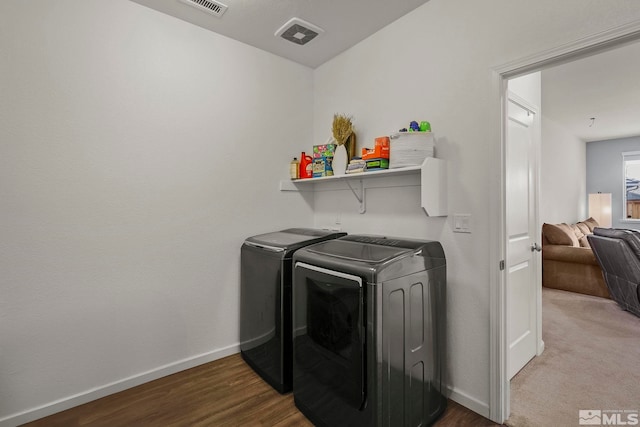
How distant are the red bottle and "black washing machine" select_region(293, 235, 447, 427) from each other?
106 centimetres

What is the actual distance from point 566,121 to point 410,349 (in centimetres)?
557

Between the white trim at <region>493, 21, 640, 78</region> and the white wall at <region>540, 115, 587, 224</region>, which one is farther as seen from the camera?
the white wall at <region>540, 115, 587, 224</region>

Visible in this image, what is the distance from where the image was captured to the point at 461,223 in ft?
6.32

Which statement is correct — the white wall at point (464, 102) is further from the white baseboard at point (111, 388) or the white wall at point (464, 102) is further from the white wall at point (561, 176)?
the white wall at point (561, 176)

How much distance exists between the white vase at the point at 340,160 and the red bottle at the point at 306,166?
0.30 meters

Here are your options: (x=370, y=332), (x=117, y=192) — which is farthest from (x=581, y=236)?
(x=117, y=192)

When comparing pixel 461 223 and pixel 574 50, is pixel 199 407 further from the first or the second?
pixel 574 50

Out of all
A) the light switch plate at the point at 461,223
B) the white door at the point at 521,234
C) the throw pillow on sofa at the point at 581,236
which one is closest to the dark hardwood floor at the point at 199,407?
the white door at the point at 521,234

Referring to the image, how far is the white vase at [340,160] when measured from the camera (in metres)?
2.54

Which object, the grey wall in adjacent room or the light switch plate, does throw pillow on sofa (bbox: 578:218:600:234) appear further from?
the light switch plate

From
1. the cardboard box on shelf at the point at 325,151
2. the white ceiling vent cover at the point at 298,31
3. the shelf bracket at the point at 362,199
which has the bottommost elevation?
the shelf bracket at the point at 362,199

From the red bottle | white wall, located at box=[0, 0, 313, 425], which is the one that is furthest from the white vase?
white wall, located at box=[0, 0, 313, 425]

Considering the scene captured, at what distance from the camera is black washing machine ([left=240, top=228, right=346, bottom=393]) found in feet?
6.75

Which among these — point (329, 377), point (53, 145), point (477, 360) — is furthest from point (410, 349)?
point (53, 145)
